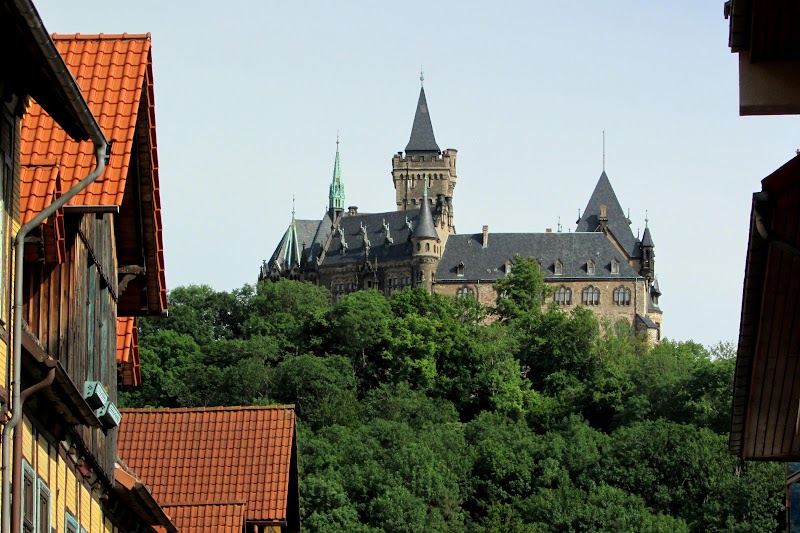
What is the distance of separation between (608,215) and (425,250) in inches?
715

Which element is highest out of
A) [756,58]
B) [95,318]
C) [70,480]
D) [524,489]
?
[756,58]

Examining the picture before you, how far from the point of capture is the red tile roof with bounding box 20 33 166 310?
16359mm

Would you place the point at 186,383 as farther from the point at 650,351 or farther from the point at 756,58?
the point at 756,58

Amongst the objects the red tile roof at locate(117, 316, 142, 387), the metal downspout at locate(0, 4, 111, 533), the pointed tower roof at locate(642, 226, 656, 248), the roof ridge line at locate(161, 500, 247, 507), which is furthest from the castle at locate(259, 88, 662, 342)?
the metal downspout at locate(0, 4, 111, 533)

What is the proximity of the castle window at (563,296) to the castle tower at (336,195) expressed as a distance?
2468 centimetres

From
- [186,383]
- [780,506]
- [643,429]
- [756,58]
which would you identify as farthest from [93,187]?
[186,383]

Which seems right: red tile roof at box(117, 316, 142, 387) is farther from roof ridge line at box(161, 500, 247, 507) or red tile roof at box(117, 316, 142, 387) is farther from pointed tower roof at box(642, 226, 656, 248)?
pointed tower roof at box(642, 226, 656, 248)

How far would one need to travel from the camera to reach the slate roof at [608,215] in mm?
155750

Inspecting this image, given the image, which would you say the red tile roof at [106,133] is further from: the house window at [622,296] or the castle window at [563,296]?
the castle window at [563,296]

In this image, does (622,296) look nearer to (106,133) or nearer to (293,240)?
(293,240)

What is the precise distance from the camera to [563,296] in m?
147

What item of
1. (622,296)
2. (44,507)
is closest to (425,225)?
(622,296)

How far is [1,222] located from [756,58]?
5.40m

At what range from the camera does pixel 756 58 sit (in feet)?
49.2
